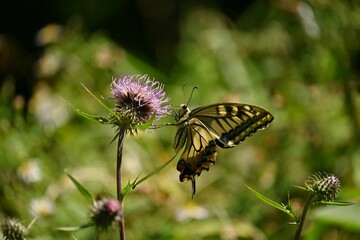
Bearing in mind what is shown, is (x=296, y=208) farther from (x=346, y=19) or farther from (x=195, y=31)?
(x=195, y=31)

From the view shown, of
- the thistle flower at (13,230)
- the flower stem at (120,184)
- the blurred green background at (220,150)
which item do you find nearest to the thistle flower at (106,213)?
the flower stem at (120,184)

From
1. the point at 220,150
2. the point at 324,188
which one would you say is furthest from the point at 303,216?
the point at 220,150

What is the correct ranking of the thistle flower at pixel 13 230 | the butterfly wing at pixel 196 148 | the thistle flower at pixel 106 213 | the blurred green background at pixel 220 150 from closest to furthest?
the thistle flower at pixel 106 213 → the thistle flower at pixel 13 230 → the butterfly wing at pixel 196 148 → the blurred green background at pixel 220 150

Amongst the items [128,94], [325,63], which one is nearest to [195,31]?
[325,63]

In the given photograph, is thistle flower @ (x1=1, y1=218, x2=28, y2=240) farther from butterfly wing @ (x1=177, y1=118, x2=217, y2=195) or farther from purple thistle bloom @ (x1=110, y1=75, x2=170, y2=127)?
butterfly wing @ (x1=177, y1=118, x2=217, y2=195)

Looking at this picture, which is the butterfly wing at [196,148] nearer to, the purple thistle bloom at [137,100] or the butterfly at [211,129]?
the butterfly at [211,129]

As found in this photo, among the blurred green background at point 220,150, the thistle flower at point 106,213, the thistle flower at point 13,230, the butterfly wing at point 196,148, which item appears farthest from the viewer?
the blurred green background at point 220,150
